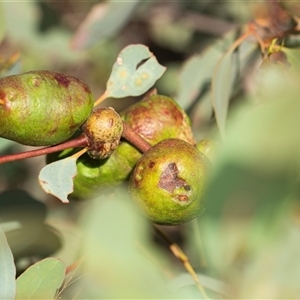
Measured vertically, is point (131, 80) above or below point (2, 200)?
above

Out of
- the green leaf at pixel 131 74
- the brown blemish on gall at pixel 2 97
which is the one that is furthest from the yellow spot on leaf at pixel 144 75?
the brown blemish on gall at pixel 2 97

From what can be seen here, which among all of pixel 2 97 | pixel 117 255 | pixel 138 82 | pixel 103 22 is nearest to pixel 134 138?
pixel 138 82

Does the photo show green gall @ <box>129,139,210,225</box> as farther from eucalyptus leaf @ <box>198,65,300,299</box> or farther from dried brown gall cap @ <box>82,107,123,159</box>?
eucalyptus leaf @ <box>198,65,300,299</box>

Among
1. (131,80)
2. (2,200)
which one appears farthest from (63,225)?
(131,80)

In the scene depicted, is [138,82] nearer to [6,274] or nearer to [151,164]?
[151,164]

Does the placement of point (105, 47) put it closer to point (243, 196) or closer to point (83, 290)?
point (83, 290)

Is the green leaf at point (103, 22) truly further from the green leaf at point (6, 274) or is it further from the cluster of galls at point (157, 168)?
the green leaf at point (6, 274)
